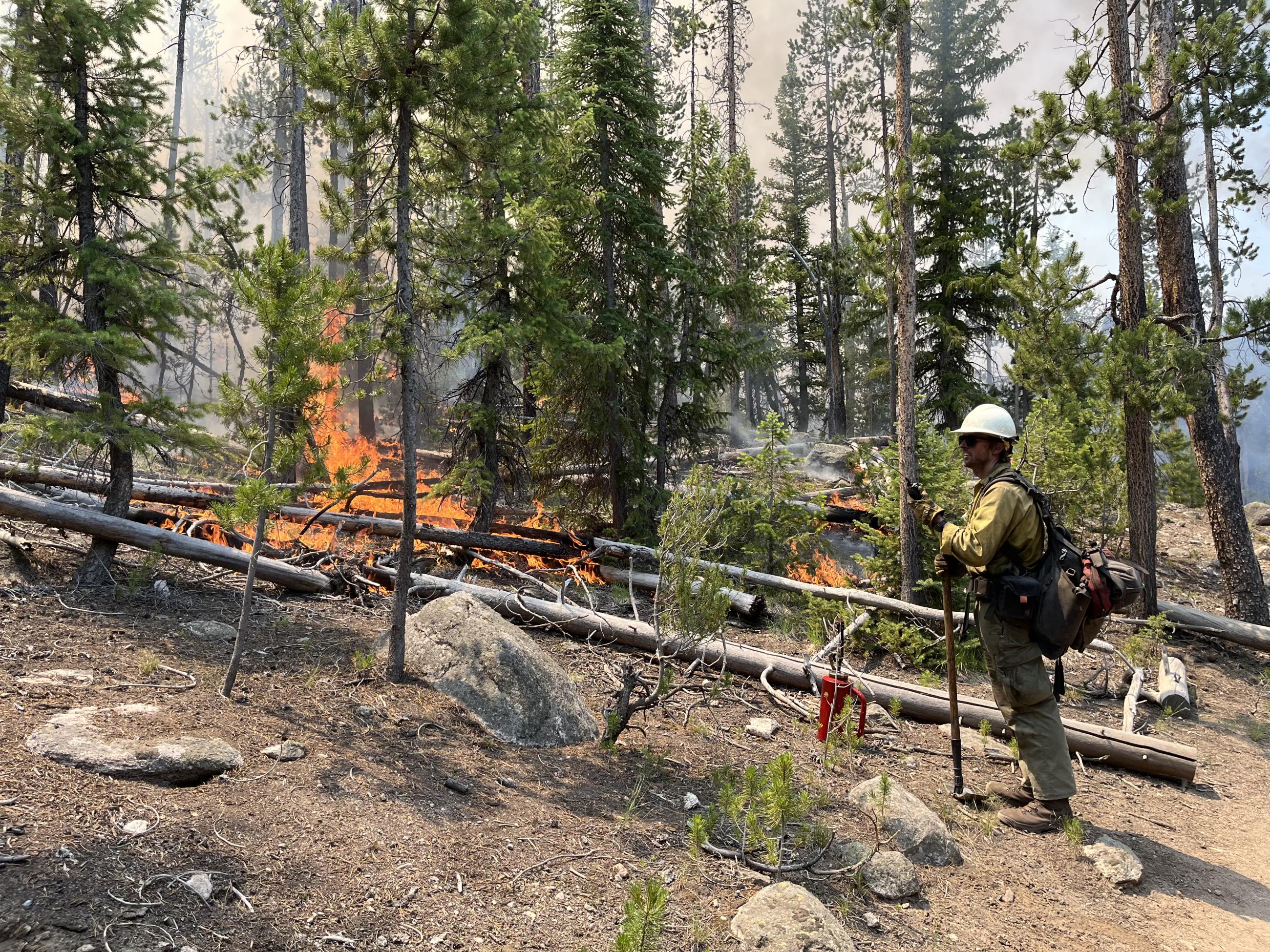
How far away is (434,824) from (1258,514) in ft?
95.8

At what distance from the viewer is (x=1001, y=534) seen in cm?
548

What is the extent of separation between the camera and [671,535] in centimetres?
598

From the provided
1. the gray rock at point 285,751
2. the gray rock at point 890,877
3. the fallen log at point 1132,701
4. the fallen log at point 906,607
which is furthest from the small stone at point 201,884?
the fallen log at point 1132,701

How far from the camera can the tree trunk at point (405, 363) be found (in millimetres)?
6176

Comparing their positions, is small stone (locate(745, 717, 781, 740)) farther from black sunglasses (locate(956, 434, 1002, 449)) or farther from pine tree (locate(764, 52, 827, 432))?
pine tree (locate(764, 52, 827, 432))

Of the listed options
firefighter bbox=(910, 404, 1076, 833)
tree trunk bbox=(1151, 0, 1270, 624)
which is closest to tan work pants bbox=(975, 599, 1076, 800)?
firefighter bbox=(910, 404, 1076, 833)

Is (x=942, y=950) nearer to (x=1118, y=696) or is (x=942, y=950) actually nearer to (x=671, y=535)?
(x=671, y=535)

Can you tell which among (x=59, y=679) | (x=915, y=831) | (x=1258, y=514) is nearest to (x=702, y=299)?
(x=915, y=831)

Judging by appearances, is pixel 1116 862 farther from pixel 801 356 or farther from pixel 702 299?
pixel 801 356

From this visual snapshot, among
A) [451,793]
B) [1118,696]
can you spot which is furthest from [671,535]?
[1118,696]

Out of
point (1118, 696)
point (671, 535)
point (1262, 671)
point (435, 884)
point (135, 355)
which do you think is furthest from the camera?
point (1262, 671)

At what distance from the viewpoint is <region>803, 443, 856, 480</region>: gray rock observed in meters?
22.7

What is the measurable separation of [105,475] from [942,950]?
10.1 metres

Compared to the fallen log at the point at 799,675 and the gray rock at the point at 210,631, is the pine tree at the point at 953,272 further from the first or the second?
the gray rock at the point at 210,631
